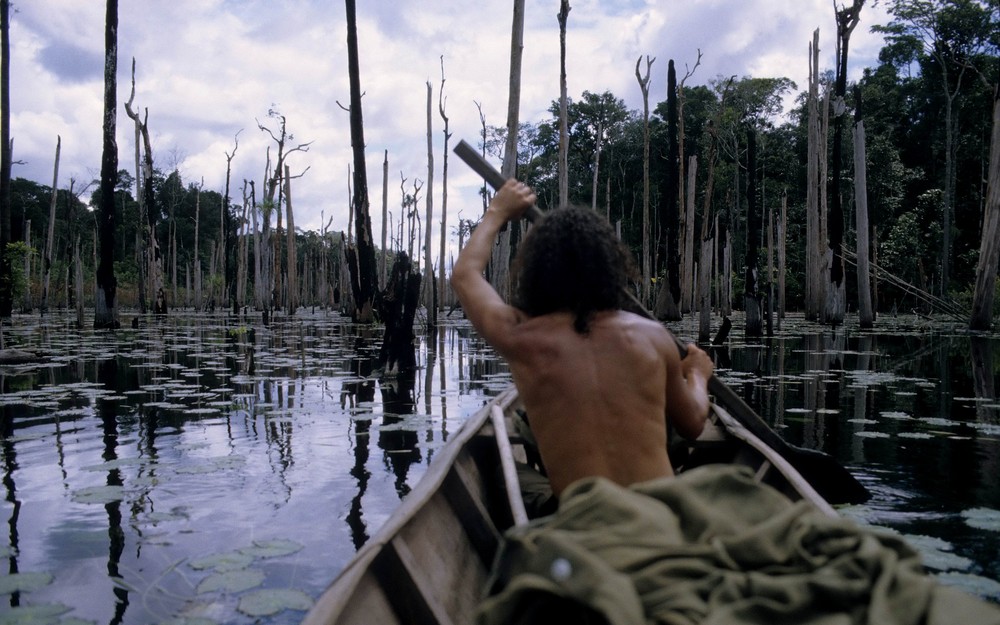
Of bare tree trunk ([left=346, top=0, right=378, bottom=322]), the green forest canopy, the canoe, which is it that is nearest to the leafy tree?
the green forest canopy

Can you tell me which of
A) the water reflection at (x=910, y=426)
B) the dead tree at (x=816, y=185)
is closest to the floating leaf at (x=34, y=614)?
the water reflection at (x=910, y=426)

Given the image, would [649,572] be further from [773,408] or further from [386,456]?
[773,408]

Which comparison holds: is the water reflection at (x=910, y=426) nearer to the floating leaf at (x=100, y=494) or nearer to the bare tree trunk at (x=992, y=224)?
the bare tree trunk at (x=992, y=224)

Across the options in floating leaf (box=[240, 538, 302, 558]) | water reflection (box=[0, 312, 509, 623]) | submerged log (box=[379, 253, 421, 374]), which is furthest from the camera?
submerged log (box=[379, 253, 421, 374])

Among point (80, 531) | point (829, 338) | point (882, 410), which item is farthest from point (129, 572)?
point (829, 338)

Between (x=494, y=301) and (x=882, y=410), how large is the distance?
5243 millimetres

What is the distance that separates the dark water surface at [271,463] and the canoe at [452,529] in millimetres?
591

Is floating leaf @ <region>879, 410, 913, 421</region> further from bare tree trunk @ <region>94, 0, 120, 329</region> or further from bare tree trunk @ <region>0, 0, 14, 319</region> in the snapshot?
bare tree trunk @ <region>0, 0, 14, 319</region>

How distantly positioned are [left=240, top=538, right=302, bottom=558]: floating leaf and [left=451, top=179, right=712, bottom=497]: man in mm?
1445

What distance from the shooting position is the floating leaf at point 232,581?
2.60m

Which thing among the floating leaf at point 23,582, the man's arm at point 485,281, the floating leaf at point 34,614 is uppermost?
the man's arm at point 485,281

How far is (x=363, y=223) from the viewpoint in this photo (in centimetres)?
1554

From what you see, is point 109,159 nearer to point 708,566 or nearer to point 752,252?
point 752,252

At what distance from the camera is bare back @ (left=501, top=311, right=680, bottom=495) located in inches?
72.0
